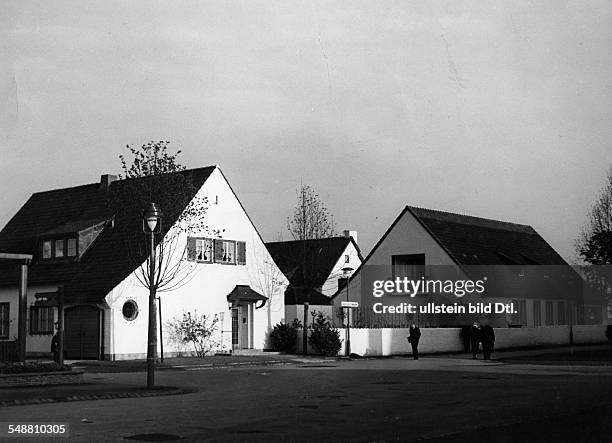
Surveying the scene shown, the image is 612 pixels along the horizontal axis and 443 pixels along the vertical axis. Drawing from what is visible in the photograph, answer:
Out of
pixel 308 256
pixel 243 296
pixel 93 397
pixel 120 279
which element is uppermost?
pixel 308 256

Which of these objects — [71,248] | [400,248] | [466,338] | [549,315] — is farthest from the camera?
[549,315]

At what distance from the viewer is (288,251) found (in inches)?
2635

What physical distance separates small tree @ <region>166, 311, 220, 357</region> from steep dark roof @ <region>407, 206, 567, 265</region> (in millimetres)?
16816

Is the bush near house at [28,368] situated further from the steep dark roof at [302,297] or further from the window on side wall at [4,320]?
the steep dark roof at [302,297]

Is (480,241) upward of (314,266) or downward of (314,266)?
upward

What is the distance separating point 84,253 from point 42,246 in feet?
11.2

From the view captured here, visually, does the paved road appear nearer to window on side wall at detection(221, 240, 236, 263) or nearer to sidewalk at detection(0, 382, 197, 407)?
sidewalk at detection(0, 382, 197, 407)

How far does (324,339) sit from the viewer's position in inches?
1700

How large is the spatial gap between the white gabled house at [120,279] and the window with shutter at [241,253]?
49mm

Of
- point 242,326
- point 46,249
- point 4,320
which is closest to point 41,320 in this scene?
point 4,320

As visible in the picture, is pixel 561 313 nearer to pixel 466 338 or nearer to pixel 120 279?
pixel 466 338

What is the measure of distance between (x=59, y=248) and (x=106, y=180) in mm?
4861

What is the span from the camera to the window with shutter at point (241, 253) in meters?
45.7

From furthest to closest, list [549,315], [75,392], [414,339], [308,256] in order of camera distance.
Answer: [549,315] < [308,256] < [414,339] < [75,392]
